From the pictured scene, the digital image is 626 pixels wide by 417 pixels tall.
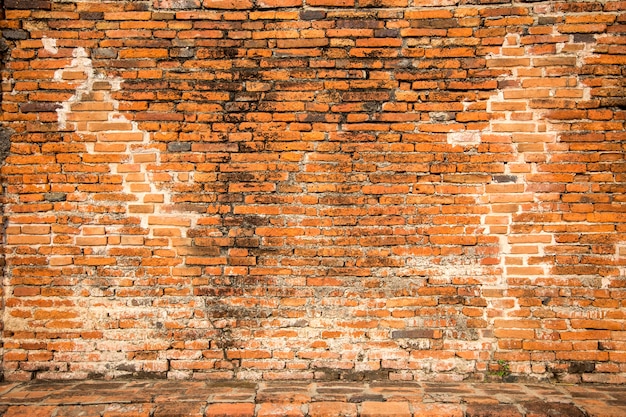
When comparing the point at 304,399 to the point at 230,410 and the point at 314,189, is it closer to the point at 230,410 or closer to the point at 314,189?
the point at 230,410

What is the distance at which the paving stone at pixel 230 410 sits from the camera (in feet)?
8.55

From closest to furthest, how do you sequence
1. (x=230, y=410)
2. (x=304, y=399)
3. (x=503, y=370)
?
1. (x=230, y=410)
2. (x=304, y=399)
3. (x=503, y=370)

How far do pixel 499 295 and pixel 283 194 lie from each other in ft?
5.95

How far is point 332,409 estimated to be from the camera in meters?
2.65

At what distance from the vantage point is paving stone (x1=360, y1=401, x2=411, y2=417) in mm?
2605

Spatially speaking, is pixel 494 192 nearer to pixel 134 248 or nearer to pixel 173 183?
pixel 173 183

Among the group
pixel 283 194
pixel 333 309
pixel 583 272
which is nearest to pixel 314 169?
pixel 283 194

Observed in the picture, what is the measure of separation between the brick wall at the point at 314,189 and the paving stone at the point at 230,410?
0.42m

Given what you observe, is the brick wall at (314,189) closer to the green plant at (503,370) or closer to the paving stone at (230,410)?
the green plant at (503,370)

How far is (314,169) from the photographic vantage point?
3182 mm

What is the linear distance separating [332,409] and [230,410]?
66cm

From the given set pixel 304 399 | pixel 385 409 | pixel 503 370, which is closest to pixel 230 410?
pixel 304 399

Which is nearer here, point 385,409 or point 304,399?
point 385,409

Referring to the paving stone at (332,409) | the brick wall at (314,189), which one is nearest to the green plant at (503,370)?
the brick wall at (314,189)
